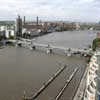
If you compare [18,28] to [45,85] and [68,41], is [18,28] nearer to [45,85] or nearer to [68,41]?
[68,41]

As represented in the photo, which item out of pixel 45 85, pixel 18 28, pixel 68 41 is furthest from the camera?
pixel 18 28

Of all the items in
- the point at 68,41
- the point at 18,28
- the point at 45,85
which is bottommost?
the point at 45,85

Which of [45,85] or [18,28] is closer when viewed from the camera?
[45,85]

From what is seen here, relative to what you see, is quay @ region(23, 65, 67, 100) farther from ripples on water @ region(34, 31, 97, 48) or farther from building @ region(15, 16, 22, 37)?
building @ region(15, 16, 22, 37)

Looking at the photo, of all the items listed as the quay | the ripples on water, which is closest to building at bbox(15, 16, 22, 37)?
the ripples on water

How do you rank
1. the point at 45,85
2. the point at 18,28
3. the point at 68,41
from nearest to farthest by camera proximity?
the point at 45,85 < the point at 68,41 < the point at 18,28

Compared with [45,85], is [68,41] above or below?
above

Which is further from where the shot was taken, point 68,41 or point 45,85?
point 68,41

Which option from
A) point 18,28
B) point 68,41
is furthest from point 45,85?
point 18,28

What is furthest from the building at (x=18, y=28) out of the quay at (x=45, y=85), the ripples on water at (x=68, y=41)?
the quay at (x=45, y=85)

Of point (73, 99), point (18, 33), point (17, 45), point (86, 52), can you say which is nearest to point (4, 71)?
point (73, 99)

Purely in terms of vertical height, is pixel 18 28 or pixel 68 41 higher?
pixel 18 28
